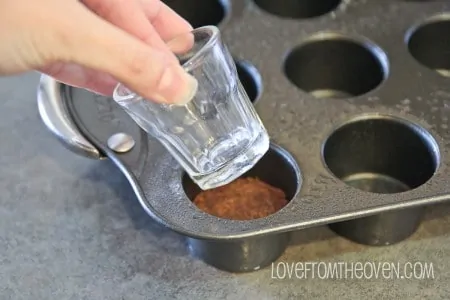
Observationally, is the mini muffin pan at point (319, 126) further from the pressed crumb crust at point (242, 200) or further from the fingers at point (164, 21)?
the fingers at point (164, 21)

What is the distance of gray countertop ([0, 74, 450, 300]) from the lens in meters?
0.79

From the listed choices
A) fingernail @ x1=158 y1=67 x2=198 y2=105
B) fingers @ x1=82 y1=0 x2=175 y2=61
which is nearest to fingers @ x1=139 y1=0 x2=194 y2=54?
fingers @ x1=82 y1=0 x2=175 y2=61

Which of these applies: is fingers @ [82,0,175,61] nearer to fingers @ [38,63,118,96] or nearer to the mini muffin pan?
fingers @ [38,63,118,96]

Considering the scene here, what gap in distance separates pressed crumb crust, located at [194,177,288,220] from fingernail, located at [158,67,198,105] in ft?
0.79

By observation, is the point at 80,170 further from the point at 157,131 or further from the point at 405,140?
the point at 405,140

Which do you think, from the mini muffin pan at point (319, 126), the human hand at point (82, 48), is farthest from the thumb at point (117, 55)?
the mini muffin pan at point (319, 126)

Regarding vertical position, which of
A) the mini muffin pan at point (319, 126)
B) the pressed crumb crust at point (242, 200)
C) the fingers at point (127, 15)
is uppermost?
the fingers at point (127, 15)

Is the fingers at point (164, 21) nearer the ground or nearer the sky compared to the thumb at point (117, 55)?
nearer the ground

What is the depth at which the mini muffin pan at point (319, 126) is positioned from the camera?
776mm

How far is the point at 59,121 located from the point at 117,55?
313 mm

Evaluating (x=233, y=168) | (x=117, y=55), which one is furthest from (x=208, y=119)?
(x=117, y=55)

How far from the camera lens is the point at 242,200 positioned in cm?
86

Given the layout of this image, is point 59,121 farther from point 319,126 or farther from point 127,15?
point 319,126

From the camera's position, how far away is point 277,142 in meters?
0.85
